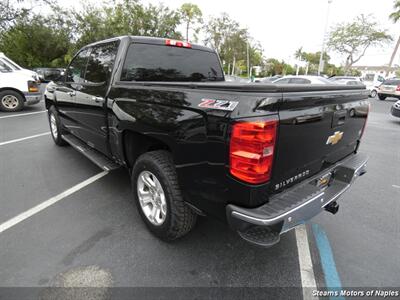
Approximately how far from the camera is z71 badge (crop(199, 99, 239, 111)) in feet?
5.03

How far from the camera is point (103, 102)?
284cm

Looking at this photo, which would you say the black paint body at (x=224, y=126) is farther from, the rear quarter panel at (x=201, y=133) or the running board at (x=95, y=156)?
the running board at (x=95, y=156)

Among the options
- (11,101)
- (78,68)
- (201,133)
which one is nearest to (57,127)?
(78,68)

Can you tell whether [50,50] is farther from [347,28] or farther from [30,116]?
[347,28]

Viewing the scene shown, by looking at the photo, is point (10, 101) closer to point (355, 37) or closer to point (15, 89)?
point (15, 89)

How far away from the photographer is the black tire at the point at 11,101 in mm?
8500

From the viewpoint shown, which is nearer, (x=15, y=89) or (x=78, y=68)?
(x=78, y=68)

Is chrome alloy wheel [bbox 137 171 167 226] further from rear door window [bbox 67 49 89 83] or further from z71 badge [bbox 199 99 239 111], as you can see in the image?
rear door window [bbox 67 49 89 83]

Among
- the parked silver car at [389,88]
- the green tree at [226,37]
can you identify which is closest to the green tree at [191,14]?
the green tree at [226,37]

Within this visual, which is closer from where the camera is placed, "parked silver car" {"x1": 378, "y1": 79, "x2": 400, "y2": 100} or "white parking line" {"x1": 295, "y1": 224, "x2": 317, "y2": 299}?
"white parking line" {"x1": 295, "y1": 224, "x2": 317, "y2": 299}

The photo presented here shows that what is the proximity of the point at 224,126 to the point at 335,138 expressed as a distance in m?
1.24

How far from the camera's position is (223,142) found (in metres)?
1.58

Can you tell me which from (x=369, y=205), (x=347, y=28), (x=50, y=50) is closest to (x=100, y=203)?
(x=369, y=205)

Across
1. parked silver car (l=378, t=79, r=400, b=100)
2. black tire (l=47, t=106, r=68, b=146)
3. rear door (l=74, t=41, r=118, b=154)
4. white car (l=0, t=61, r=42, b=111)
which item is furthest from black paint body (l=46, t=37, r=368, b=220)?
parked silver car (l=378, t=79, r=400, b=100)
